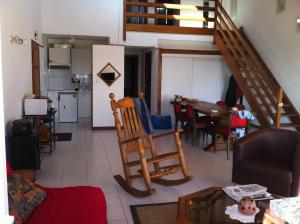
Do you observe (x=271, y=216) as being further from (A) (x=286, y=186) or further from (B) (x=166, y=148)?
(B) (x=166, y=148)

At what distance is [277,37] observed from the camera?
714 centimetres

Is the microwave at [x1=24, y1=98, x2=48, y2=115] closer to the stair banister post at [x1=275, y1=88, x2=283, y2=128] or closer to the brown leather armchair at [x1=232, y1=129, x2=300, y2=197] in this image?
the brown leather armchair at [x1=232, y1=129, x2=300, y2=197]

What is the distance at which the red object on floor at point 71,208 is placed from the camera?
212 centimetres

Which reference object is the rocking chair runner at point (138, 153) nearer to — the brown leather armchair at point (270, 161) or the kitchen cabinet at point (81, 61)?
the brown leather armchair at point (270, 161)

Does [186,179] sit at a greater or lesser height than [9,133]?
lesser

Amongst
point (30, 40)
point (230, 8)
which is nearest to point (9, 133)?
point (30, 40)

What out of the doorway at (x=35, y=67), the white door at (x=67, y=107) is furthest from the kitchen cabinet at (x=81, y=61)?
the doorway at (x=35, y=67)

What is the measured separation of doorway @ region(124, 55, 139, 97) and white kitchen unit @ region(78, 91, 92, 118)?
6.28ft

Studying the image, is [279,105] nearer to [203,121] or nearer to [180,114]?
[203,121]

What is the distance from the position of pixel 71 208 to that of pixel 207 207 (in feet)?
3.53

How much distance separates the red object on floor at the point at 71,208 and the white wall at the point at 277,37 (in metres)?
5.51

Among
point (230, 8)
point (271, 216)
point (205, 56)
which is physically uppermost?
point (230, 8)

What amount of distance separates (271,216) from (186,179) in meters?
2.01

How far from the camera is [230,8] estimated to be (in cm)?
916
